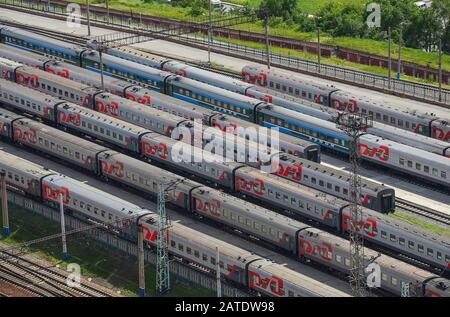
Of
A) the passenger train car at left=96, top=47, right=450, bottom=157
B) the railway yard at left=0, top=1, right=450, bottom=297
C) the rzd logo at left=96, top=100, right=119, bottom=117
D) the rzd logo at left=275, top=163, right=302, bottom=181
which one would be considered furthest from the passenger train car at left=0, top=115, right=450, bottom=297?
the passenger train car at left=96, top=47, right=450, bottom=157

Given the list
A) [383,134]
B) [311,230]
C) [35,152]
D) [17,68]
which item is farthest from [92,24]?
[311,230]

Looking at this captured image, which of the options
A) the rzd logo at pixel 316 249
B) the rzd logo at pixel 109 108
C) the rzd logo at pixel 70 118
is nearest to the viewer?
the rzd logo at pixel 316 249

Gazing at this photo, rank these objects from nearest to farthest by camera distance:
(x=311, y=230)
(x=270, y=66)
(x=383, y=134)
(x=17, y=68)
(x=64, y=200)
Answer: (x=311, y=230)
(x=64, y=200)
(x=383, y=134)
(x=17, y=68)
(x=270, y=66)

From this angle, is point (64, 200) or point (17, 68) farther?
point (17, 68)

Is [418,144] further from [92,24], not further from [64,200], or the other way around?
[92,24]

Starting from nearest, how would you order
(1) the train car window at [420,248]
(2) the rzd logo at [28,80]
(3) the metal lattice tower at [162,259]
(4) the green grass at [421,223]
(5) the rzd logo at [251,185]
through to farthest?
(3) the metal lattice tower at [162,259] < (1) the train car window at [420,248] < (4) the green grass at [421,223] < (5) the rzd logo at [251,185] < (2) the rzd logo at [28,80]

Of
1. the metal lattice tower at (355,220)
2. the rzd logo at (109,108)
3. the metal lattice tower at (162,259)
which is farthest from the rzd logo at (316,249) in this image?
the rzd logo at (109,108)

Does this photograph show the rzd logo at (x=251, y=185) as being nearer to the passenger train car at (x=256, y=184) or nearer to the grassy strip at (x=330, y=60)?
the passenger train car at (x=256, y=184)
